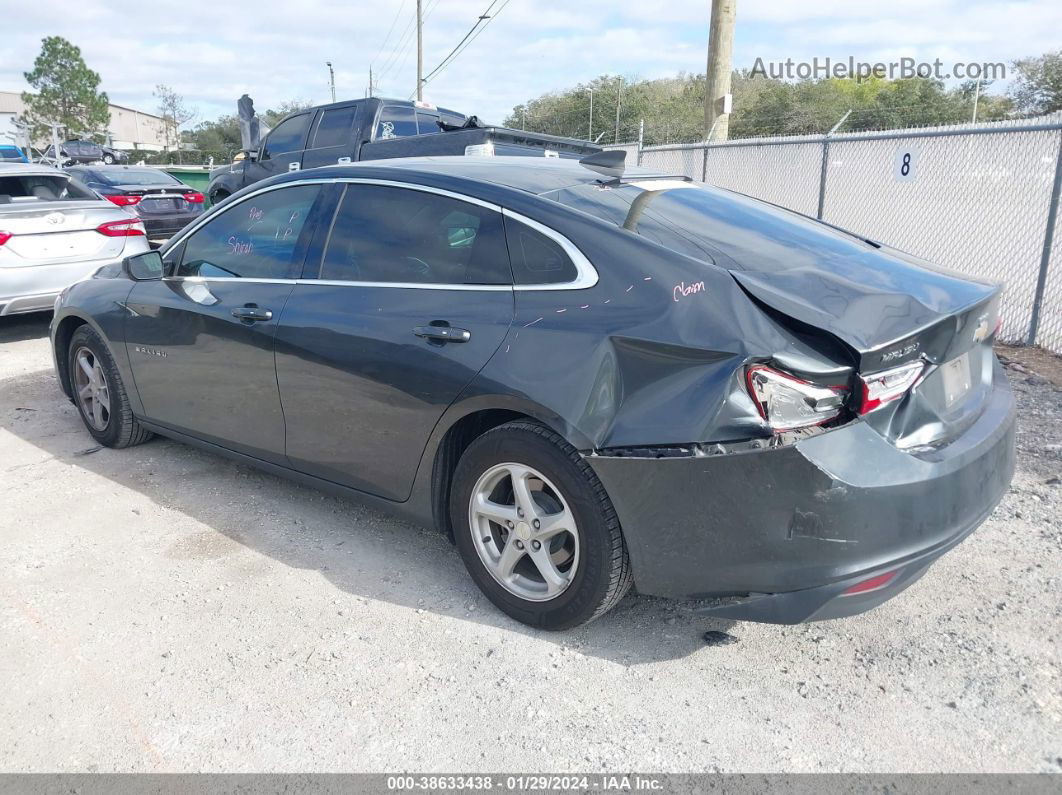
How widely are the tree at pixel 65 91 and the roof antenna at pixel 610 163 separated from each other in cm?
8054

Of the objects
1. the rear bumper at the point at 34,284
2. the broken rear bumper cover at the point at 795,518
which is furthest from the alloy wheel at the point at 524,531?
the rear bumper at the point at 34,284

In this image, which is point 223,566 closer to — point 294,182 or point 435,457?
point 435,457

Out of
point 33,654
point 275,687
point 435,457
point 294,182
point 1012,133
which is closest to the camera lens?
point 275,687

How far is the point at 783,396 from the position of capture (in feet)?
8.29

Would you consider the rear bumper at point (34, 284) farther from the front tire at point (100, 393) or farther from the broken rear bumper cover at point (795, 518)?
the broken rear bumper cover at point (795, 518)

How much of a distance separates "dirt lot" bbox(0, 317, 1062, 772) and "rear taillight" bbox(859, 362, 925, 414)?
0.98 meters

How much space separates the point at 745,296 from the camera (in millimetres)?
2670

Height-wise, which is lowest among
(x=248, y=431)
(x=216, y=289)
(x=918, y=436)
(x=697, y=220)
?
(x=248, y=431)

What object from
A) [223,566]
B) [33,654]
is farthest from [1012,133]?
[33,654]

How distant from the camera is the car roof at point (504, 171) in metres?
3.40

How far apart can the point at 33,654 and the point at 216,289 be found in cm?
189

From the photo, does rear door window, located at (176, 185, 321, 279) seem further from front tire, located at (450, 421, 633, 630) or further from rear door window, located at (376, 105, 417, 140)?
rear door window, located at (376, 105, 417, 140)

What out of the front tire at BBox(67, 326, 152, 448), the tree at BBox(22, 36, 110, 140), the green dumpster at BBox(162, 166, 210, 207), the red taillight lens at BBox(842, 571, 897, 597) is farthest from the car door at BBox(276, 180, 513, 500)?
the tree at BBox(22, 36, 110, 140)

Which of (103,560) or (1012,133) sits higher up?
(1012,133)
